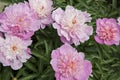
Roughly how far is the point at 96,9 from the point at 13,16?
687 millimetres

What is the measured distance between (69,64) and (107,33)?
0.30m

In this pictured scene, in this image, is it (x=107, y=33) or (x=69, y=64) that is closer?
(x=69, y=64)

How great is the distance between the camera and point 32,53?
1.62 metres

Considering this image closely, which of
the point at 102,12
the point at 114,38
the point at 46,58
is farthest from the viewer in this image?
the point at 102,12

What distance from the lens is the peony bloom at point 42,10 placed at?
167 centimetres

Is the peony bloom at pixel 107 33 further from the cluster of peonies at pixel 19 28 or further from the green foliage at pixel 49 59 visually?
the cluster of peonies at pixel 19 28

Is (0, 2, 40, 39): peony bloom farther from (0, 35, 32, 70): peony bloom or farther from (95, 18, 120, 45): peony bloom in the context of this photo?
(95, 18, 120, 45): peony bloom

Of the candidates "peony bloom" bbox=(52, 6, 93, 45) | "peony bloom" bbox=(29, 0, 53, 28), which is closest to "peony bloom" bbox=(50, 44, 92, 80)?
"peony bloom" bbox=(52, 6, 93, 45)

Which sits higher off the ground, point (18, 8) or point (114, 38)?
point (18, 8)

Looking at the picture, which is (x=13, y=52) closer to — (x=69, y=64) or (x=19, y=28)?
(x=19, y=28)

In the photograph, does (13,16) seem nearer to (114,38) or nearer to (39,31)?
(39,31)

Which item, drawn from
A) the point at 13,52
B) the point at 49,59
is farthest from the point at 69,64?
the point at 13,52

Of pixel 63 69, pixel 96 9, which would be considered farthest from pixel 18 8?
pixel 96 9

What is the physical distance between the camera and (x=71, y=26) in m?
1.62
